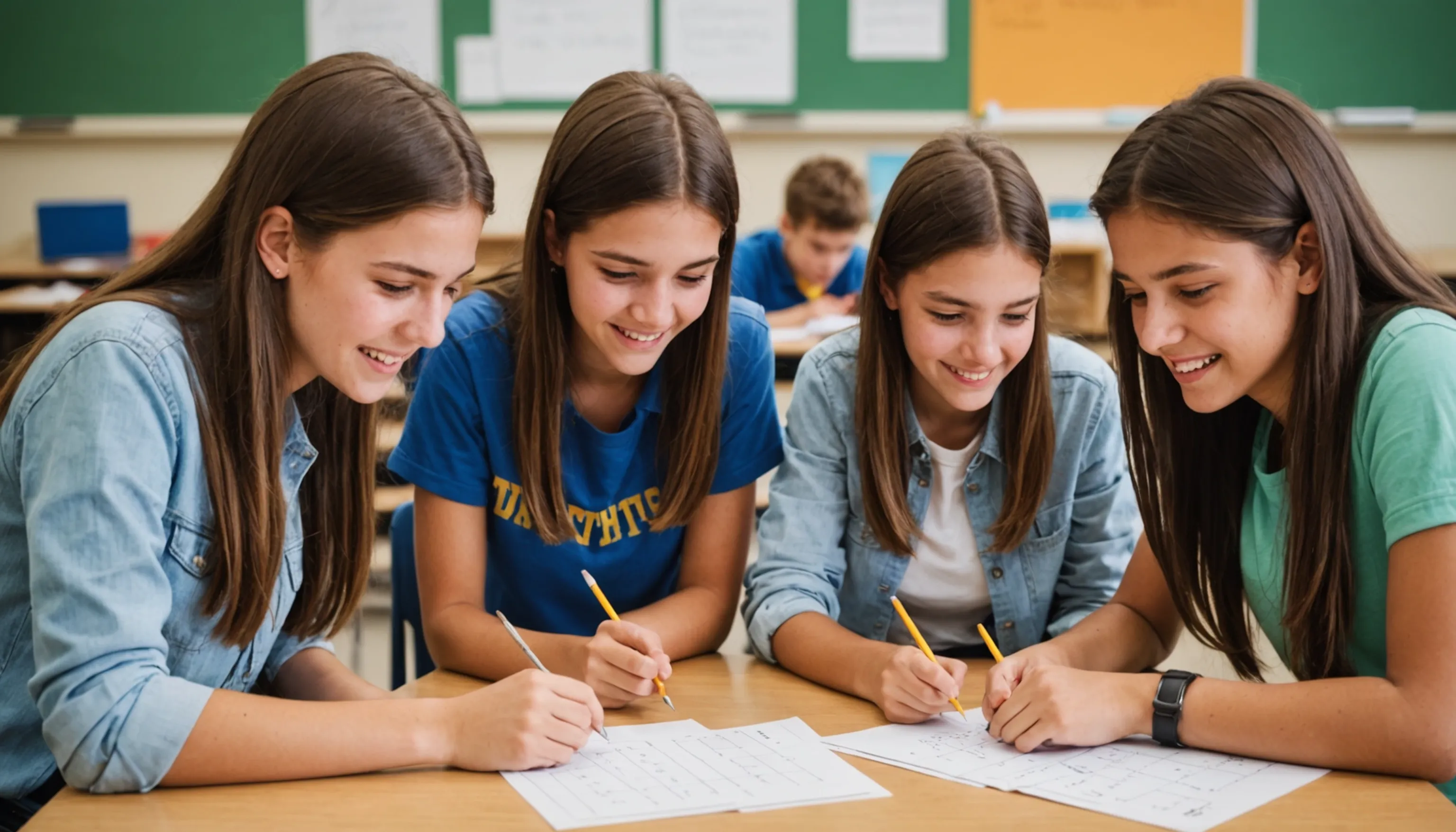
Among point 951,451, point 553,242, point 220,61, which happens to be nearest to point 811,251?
point 220,61

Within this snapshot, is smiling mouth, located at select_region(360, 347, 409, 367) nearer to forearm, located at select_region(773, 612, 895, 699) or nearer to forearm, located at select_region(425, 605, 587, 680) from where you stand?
forearm, located at select_region(425, 605, 587, 680)

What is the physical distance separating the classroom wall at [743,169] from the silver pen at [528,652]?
357cm

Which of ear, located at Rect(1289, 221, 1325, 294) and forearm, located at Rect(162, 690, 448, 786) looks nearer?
forearm, located at Rect(162, 690, 448, 786)

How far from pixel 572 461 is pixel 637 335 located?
0.21m

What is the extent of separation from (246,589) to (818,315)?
10.2ft

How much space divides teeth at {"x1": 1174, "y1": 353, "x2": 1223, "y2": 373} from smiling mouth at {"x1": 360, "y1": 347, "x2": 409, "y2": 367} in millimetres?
800

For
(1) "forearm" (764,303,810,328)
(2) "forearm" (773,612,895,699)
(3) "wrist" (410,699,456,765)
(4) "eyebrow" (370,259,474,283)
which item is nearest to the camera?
(3) "wrist" (410,699,456,765)

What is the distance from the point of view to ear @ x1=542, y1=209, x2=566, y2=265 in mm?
1493

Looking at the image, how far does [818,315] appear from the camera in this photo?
418 cm

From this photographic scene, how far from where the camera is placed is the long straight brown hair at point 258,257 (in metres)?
1.18

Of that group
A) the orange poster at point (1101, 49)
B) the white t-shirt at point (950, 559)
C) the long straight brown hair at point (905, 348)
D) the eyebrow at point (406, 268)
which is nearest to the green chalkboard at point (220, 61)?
the orange poster at point (1101, 49)

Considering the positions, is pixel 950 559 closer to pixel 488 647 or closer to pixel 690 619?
pixel 690 619

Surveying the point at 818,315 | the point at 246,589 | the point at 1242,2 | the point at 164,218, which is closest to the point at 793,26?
the point at 818,315

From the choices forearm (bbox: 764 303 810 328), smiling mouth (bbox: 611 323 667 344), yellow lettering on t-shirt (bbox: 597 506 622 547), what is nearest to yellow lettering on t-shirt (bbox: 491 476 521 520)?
yellow lettering on t-shirt (bbox: 597 506 622 547)
